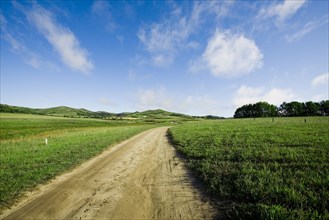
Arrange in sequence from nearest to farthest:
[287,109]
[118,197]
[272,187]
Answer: [272,187] < [118,197] < [287,109]

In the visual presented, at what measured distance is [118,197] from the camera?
734 centimetres

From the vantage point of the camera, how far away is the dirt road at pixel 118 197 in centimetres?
615

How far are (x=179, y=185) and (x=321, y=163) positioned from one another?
7.11 meters

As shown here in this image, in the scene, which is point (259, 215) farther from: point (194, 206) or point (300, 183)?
point (300, 183)

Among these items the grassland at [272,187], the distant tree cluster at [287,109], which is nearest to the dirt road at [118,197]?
the grassland at [272,187]

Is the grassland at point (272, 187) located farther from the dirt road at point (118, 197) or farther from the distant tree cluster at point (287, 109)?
the distant tree cluster at point (287, 109)

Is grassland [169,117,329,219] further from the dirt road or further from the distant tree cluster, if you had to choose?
the distant tree cluster

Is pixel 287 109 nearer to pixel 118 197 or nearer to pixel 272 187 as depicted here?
pixel 272 187

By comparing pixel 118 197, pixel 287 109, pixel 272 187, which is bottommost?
pixel 118 197

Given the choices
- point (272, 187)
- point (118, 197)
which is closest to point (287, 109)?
point (272, 187)

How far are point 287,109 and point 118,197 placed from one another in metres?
164

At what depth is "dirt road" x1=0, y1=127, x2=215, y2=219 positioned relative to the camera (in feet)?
20.2

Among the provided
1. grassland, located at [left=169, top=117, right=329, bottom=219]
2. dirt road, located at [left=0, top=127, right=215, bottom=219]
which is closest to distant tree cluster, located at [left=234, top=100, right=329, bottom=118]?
grassland, located at [left=169, top=117, right=329, bottom=219]

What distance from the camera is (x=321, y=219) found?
5.06 m
